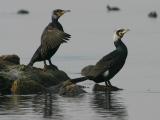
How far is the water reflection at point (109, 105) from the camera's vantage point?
23203 millimetres

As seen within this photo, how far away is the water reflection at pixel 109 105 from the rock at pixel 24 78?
74.2 inches

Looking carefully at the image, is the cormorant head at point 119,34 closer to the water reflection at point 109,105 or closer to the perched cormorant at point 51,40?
the perched cormorant at point 51,40

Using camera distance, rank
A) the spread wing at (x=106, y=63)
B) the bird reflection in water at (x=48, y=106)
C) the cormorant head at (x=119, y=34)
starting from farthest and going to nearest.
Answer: the cormorant head at (x=119, y=34) < the spread wing at (x=106, y=63) < the bird reflection in water at (x=48, y=106)

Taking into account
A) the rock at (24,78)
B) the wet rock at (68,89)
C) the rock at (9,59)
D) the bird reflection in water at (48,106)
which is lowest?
the bird reflection in water at (48,106)

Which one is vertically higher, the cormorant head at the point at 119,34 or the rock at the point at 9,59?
the cormorant head at the point at 119,34

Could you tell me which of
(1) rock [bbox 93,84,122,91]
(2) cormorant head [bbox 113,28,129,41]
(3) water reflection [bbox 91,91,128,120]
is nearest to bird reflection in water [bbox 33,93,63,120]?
(3) water reflection [bbox 91,91,128,120]

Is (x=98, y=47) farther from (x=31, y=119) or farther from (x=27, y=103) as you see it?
(x=31, y=119)

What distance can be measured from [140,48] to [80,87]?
21.7m

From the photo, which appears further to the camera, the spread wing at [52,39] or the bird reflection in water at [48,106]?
the spread wing at [52,39]

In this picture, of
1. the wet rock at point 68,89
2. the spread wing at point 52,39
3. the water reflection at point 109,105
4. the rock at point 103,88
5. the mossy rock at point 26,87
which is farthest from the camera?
the spread wing at point 52,39

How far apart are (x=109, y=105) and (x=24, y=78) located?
4.36 metres

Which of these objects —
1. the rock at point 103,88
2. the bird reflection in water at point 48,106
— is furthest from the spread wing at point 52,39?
the bird reflection in water at point 48,106

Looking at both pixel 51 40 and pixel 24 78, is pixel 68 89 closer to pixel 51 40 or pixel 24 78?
pixel 24 78

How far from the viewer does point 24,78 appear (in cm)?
2881
